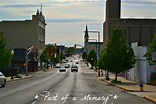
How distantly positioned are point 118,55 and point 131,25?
233ft

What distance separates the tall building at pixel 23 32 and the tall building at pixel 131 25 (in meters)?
21.8

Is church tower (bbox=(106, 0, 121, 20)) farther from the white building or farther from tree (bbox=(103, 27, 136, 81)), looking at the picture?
tree (bbox=(103, 27, 136, 81))

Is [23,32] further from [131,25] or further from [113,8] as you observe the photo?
[131,25]

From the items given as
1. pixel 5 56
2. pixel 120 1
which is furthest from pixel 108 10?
pixel 5 56

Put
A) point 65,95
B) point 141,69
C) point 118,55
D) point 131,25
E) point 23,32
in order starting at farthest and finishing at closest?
1. point 23,32
2. point 131,25
3. point 118,55
4. point 141,69
5. point 65,95

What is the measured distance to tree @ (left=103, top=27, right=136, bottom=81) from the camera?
49.1m

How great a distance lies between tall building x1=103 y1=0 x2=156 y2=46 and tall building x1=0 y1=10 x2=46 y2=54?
21.8 meters

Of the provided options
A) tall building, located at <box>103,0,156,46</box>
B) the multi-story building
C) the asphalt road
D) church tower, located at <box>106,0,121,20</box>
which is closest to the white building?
the asphalt road

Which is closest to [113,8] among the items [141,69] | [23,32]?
[23,32]

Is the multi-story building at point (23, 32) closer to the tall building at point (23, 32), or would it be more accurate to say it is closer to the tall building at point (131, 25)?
the tall building at point (23, 32)

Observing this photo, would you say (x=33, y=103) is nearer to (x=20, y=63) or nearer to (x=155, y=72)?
(x=155, y=72)

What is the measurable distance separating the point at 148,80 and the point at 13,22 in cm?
8289

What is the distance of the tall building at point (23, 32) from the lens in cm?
11888

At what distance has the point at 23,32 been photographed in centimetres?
12050
